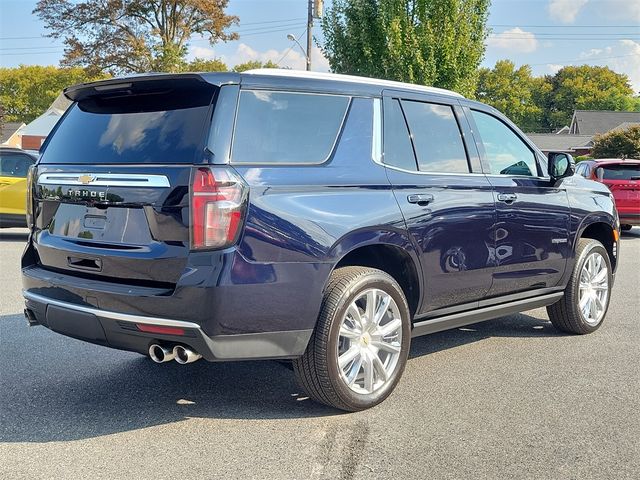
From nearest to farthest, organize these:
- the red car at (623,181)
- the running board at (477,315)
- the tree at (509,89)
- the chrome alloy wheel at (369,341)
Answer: the chrome alloy wheel at (369,341)
the running board at (477,315)
the red car at (623,181)
the tree at (509,89)

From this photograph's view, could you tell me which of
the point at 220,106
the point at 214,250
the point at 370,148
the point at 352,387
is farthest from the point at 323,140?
the point at 352,387

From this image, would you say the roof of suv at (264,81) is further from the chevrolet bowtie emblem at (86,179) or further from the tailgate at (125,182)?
the chevrolet bowtie emblem at (86,179)

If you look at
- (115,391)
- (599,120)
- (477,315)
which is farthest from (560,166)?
(599,120)

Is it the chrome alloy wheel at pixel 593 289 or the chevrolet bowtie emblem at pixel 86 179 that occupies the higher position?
the chevrolet bowtie emblem at pixel 86 179

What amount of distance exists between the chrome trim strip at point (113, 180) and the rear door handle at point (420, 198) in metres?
1.54

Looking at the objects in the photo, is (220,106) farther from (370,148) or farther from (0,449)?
(0,449)

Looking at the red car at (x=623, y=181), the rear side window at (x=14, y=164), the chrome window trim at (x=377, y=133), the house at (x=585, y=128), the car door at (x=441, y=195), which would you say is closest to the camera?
the chrome window trim at (x=377, y=133)

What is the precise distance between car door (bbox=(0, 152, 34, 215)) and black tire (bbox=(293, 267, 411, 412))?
962cm

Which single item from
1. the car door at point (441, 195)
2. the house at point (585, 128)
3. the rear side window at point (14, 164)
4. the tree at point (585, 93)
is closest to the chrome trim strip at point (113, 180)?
the car door at point (441, 195)

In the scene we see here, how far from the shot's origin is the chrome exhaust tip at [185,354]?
11.0 ft

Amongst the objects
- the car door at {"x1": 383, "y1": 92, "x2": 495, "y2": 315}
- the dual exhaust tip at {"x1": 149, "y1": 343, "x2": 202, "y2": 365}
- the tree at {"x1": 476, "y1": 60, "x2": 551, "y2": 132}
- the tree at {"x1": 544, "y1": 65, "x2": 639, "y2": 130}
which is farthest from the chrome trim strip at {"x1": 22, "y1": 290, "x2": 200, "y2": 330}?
the tree at {"x1": 544, "y1": 65, "x2": 639, "y2": 130}

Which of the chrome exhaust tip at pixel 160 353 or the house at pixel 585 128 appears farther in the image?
the house at pixel 585 128

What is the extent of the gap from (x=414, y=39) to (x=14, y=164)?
17.4 m

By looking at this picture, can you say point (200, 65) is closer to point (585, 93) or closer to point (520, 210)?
point (520, 210)
